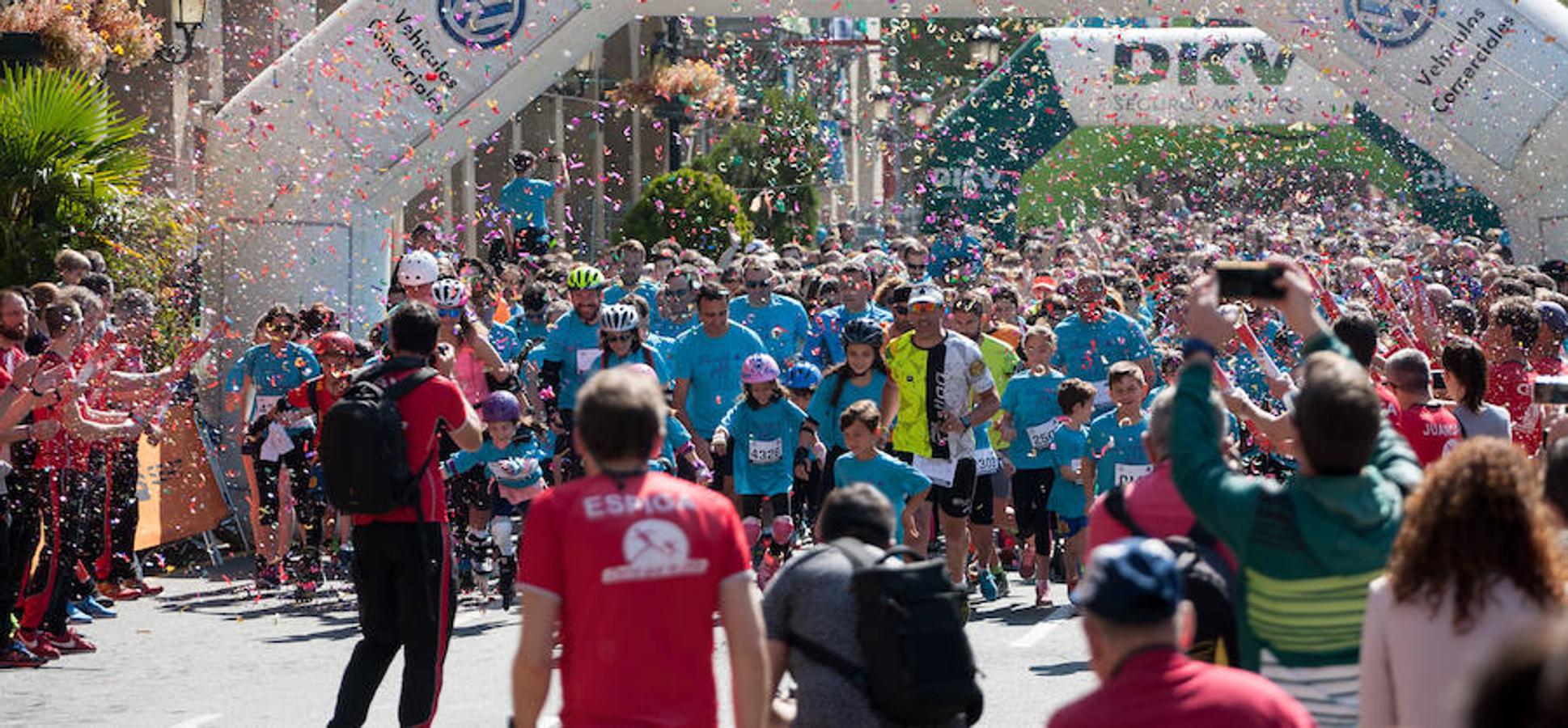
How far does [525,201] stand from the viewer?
64.7 feet

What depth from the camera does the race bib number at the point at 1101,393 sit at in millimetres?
14562

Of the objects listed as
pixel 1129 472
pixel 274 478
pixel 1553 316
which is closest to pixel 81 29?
pixel 274 478

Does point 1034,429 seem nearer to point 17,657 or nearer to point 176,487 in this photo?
point 176,487

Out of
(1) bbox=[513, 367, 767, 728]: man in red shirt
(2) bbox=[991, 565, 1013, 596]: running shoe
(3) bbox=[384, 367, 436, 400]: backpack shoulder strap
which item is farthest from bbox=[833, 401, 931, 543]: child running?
(1) bbox=[513, 367, 767, 728]: man in red shirt

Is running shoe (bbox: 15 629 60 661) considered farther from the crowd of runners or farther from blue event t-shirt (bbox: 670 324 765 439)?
blue event t-shirt (bbox: 670 324 765 439)

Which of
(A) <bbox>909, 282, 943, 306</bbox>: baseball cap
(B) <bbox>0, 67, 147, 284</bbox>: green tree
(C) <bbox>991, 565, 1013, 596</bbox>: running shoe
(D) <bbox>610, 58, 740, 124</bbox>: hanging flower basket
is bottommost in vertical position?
(C) <bbox>991, 565, 1013, 596</bbox>: running shoe

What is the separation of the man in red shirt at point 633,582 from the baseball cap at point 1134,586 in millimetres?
1238

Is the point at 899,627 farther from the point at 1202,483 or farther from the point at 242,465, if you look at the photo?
the point at 242,465

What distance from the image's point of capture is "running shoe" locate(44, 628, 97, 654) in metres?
11.7

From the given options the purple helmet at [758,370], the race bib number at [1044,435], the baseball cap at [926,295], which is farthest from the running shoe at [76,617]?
the race bib number at [1044,435]

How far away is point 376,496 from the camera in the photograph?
25.7 ft

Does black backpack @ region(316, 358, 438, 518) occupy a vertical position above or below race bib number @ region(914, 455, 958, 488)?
above

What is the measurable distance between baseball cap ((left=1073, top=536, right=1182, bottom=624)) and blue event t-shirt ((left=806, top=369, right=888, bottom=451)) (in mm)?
8564

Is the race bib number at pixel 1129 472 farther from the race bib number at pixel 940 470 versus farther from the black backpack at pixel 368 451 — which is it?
the black backpack at pixel 368 451
